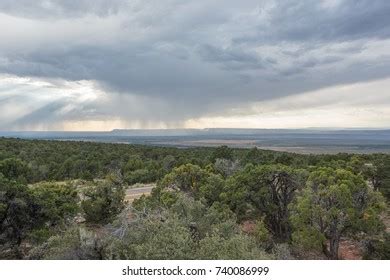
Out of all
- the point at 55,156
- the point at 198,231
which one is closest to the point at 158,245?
the point at 198,231

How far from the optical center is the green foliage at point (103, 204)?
24.3 metres

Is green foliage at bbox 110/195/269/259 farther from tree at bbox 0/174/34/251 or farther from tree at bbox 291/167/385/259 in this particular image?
tree at bbox 0/174/34/251

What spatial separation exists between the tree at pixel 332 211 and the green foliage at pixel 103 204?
1044 cm

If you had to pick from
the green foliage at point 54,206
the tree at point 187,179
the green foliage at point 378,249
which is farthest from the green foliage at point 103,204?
the green foliage at point 378,249

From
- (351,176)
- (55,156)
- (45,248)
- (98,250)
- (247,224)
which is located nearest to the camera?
(98,250)

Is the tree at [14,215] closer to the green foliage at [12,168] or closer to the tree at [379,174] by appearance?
the green foliage at [12,168]

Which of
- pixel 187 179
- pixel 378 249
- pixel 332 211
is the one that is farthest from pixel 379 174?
pixel 332 211

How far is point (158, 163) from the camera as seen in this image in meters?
48.7

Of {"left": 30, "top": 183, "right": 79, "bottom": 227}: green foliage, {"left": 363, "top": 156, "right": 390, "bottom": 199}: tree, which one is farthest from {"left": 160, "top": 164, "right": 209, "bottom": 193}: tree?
{"left": 363, "top": 156, "right": 390, "bottom": 199}: tree

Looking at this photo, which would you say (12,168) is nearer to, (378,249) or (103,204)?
(103,204)

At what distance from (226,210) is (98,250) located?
8034 mm

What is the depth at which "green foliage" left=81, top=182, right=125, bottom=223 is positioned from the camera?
24344mm

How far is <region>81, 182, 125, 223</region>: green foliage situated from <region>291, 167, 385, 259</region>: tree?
10439 mm
